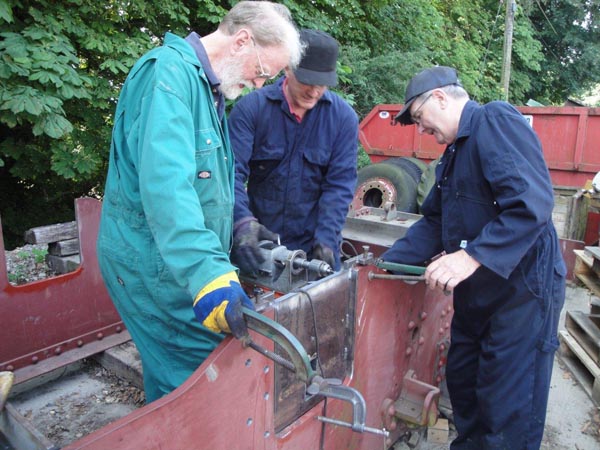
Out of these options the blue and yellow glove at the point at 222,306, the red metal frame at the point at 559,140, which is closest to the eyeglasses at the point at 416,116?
the blue and yellow glove at the point at 222,306

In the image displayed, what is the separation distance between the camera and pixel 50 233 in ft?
10.0

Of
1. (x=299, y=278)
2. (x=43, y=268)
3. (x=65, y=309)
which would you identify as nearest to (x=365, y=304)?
(x=299, y=278)

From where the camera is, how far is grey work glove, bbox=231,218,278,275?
81.5 inches

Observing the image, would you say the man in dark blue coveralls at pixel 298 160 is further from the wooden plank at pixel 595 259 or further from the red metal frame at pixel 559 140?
the red metal frame at pixel 559 140

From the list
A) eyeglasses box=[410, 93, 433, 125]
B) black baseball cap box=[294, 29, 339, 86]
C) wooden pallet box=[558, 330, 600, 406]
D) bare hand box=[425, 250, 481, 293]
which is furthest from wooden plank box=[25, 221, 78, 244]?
wooden pallet box=[558, 330, 600, 406]

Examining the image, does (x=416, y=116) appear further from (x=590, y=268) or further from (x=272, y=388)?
(x=590, y=268)

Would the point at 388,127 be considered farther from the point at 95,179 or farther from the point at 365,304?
the point at 365,304

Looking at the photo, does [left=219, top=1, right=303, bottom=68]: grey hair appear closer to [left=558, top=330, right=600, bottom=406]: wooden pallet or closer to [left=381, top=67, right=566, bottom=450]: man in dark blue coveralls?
[left=381, top=67, right=566, bottom=450]: man in dark blue coveralls

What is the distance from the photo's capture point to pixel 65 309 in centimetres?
269

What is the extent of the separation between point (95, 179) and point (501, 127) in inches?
264

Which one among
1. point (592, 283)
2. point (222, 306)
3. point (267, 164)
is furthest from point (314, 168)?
point (592, 283)

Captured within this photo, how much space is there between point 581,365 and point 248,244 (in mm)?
2983

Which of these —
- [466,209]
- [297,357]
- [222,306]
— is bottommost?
[297,357]

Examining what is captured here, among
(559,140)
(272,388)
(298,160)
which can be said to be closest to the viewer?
(272,388)
